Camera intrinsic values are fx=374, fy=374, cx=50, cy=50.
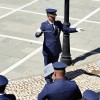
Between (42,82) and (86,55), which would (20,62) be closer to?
(42,82)

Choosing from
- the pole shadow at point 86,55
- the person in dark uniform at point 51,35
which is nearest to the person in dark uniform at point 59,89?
the person in dark uniform at point 51,35

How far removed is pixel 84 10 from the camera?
16.5 m

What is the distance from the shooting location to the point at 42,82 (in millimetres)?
10172

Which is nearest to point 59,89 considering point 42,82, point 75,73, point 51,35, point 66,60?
point 51,35

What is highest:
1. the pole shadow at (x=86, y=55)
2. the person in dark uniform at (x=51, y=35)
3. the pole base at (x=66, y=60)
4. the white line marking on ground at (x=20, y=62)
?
the person in dark uniform at (x=51, y=35)

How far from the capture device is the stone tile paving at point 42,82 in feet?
31.3

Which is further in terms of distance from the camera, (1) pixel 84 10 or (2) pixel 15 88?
(1) pixel 84 10

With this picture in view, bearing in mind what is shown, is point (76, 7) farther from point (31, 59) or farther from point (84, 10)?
point (31, 59)

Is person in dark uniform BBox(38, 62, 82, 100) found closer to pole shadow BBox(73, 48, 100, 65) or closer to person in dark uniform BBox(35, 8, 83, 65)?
person in dark uniform BBox(35, 8, 83, 65)

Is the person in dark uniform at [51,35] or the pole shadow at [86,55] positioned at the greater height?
the person in dark uniform at [51,35]

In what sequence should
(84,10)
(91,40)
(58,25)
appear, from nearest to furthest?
1. (58,25)
2. (91,40)
3. (84,10)

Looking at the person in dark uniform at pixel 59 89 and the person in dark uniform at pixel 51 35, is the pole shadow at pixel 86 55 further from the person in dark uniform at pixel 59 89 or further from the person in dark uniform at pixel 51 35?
the person in dark uniform at pixel 59 89

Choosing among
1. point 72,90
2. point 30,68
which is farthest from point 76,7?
point 72,90

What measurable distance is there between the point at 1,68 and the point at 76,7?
678 cm
